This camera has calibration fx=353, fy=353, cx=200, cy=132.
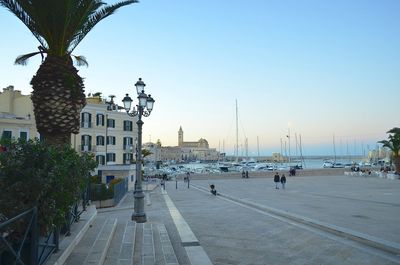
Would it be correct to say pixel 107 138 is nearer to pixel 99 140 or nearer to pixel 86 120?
pixel 99 140

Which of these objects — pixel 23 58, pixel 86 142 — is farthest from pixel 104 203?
pixel 86 142

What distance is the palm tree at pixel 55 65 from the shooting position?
32.7ft

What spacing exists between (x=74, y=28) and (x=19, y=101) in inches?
1392

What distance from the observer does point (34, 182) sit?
17.5 feet

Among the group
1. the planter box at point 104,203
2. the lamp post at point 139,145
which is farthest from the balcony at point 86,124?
the lamp post at point 139,145

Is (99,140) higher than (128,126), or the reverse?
(128,126)

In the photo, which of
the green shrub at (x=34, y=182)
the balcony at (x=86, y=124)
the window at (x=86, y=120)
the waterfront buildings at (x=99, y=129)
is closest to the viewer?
the green shrub at (x=34, y=182)

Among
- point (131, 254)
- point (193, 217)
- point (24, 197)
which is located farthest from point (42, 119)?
point (193, 217)

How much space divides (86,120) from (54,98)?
34532 millimetres

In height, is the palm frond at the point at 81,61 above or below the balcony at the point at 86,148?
above

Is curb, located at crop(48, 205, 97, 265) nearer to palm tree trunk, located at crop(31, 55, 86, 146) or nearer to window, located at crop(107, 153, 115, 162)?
palm tree trunk, located at crop(31, 55, 86, 146)

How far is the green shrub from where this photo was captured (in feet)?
17.2

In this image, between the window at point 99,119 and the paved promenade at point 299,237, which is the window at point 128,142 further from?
the paved promenade at point 299,237

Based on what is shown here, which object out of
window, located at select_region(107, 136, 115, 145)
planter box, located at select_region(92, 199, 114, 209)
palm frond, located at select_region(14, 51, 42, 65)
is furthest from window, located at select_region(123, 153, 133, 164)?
palm frond, located at select_region(14, 51, 42, 65)
